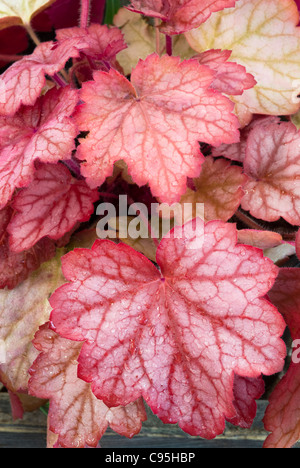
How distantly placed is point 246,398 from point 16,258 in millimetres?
400

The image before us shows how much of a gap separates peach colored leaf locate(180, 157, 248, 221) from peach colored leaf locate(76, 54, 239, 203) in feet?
0.39

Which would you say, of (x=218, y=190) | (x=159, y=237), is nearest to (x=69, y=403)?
(x=159, y=237)

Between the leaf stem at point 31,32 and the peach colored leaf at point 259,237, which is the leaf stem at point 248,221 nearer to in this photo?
the peach colored leaf at point 259,237

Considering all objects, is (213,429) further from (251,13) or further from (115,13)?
(115,13)

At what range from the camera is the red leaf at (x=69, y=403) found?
0.61m

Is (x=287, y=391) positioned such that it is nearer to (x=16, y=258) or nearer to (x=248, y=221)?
(x=248, y=221)

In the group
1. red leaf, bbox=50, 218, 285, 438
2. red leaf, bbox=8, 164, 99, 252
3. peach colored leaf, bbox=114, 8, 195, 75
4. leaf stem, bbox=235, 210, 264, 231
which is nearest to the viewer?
red leaf, bbox=50, 218, 285, 438

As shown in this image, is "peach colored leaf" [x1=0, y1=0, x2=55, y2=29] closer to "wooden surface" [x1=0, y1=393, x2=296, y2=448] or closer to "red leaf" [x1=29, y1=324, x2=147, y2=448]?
"red leaf" [x1=29, y1=324, x2=147, y2=448]

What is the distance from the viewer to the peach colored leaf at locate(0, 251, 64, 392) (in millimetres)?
690

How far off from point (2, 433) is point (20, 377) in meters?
0.49

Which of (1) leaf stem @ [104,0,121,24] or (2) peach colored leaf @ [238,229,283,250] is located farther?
(1) leaf stem @ [104,0,121,24]

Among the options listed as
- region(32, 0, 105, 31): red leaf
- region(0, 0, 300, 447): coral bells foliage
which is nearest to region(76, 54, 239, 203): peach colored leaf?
region(0, 0, 300, 447): coral bells foliage

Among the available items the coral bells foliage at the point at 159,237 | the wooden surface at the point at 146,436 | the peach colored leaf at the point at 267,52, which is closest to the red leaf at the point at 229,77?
the coral bells foliage at the point at 159,237

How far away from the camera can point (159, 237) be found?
0.68 meters
